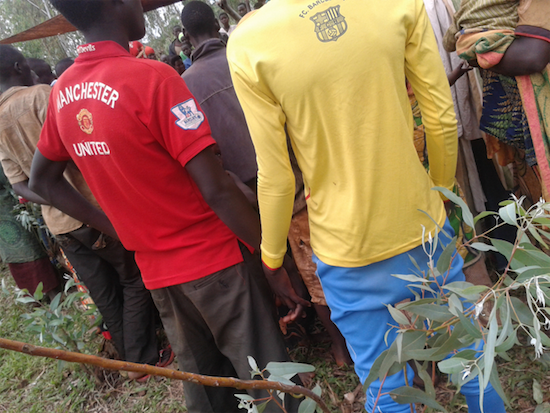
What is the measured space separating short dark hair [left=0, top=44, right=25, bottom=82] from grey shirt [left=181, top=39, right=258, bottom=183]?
5.57 feet

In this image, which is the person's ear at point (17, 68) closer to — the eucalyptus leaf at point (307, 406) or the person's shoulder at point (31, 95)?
the person's shoulder at point (31, 95)

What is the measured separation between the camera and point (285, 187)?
130 centimetres

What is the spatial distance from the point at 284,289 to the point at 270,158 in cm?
65

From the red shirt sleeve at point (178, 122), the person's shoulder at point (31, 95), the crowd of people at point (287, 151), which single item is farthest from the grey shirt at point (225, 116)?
the person's shoulder at point (31, 95)

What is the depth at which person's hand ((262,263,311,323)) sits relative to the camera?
1.56 m

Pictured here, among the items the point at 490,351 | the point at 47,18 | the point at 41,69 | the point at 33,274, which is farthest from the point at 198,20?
the point at 47,18

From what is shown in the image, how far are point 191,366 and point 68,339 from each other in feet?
4.55

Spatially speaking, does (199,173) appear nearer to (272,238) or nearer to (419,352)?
(272,238)

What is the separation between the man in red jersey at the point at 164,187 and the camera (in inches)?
57.1

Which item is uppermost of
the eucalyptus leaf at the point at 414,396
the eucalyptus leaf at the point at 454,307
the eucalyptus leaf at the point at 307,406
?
the eucalyptus leaf at the point at 454,307

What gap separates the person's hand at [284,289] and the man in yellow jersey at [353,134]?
0.19 meters

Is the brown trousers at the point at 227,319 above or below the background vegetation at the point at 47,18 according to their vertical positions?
below

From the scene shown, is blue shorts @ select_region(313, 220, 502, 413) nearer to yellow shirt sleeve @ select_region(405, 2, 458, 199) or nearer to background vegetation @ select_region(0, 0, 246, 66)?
yellow shirt sleeve @ select_region(405, 2, 458, 199)

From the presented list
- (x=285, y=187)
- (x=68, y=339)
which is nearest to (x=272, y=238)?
(x=285, y=187)
